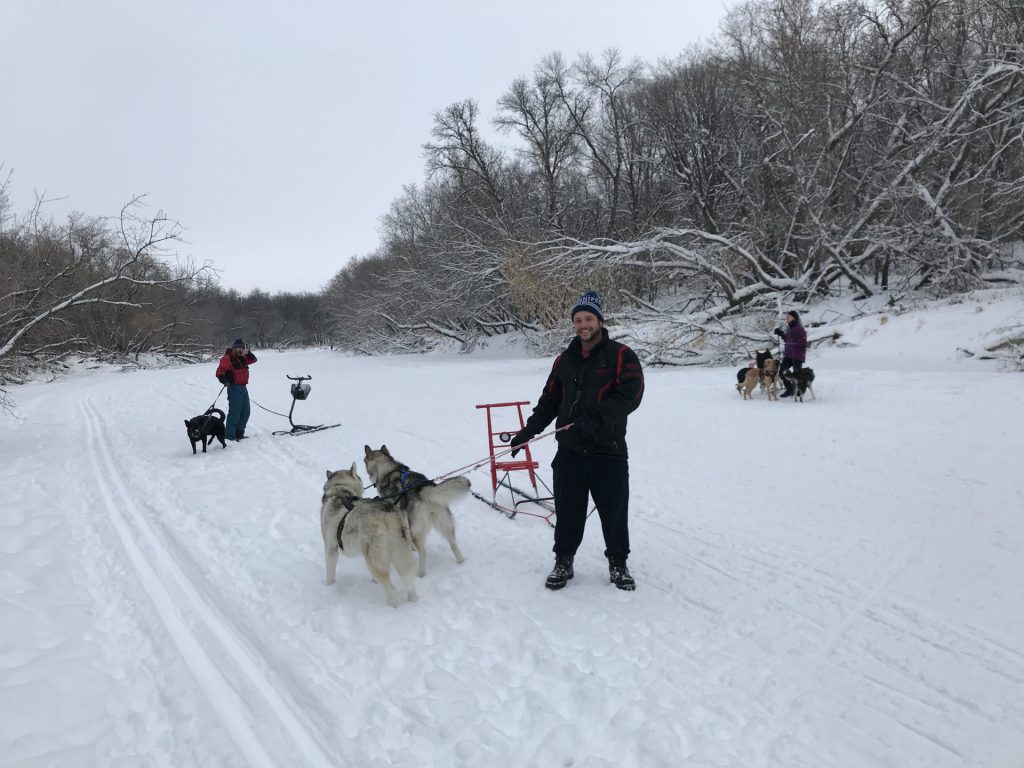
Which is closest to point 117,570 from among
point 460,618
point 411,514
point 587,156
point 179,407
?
point 411,514

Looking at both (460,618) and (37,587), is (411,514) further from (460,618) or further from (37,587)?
(37,587)

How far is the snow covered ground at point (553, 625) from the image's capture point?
2775 mm

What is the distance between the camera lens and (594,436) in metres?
4.08

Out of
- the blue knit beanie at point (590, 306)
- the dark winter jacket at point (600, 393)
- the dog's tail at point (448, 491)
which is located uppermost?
the blue knit beanie at point (590, 306)

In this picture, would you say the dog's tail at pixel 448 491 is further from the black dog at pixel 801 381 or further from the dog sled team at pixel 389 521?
the black dog at pixel 801 381

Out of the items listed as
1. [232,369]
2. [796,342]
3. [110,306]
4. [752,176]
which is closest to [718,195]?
[752,176]

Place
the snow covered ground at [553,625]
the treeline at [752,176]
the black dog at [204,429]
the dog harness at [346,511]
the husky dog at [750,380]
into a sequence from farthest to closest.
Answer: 1. the treeline at [752,176]
2. the husky dog at [750,380]
3. the black dog at [204,429]
4. the dog harness at [346,511]
5. the snow covered ground at [553,625]

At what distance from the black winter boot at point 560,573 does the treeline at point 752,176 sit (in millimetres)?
14051

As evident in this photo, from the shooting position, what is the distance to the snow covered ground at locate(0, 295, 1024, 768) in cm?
278

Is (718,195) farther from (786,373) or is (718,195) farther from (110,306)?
(110,306)

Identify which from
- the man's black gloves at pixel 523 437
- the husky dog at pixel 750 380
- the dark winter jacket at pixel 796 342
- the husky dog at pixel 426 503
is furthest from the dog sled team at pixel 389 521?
the dark winter jacket at pixel 796 342

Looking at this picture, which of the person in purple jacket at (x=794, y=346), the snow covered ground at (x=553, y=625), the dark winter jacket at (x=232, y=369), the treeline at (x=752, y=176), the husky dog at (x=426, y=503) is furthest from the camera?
the treeline at (x=752, y=176)

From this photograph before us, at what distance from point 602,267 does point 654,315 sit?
2380 mm

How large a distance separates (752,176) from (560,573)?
22.4m
